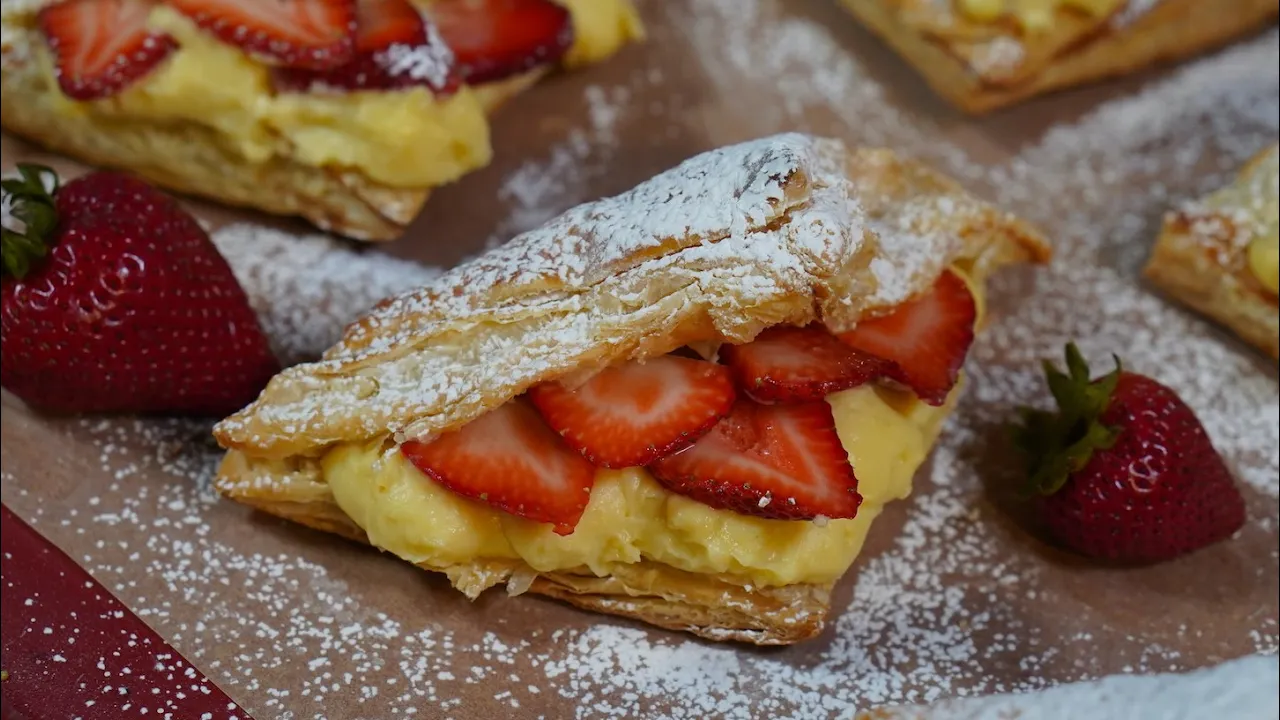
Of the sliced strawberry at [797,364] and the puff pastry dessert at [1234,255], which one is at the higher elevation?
the sliced strawberry at [797,364]

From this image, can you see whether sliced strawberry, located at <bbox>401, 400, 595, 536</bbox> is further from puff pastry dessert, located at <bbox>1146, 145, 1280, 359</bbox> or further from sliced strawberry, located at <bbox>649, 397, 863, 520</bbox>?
puff pastry dessert, located at <bbox>1146, 145, 1280, 359</bbox>

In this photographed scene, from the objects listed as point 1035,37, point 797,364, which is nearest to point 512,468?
point 797,364

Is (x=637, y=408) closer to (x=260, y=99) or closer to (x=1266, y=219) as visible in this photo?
(x=260, y=99)

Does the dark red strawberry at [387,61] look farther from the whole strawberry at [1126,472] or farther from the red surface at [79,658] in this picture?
the whole strawberry at [1126,472]

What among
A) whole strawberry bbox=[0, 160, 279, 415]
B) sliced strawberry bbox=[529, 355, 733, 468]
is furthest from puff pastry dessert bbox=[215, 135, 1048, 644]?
whole strawberry bbox=[0, 160, 279, 415]

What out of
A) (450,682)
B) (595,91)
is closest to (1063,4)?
(595,91)

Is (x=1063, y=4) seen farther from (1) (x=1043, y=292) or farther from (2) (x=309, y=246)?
(2) (x=309, y=246)

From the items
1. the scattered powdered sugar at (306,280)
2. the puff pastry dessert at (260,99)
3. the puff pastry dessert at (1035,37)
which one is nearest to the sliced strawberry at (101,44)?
the puff pastry dessert at (260,99)
